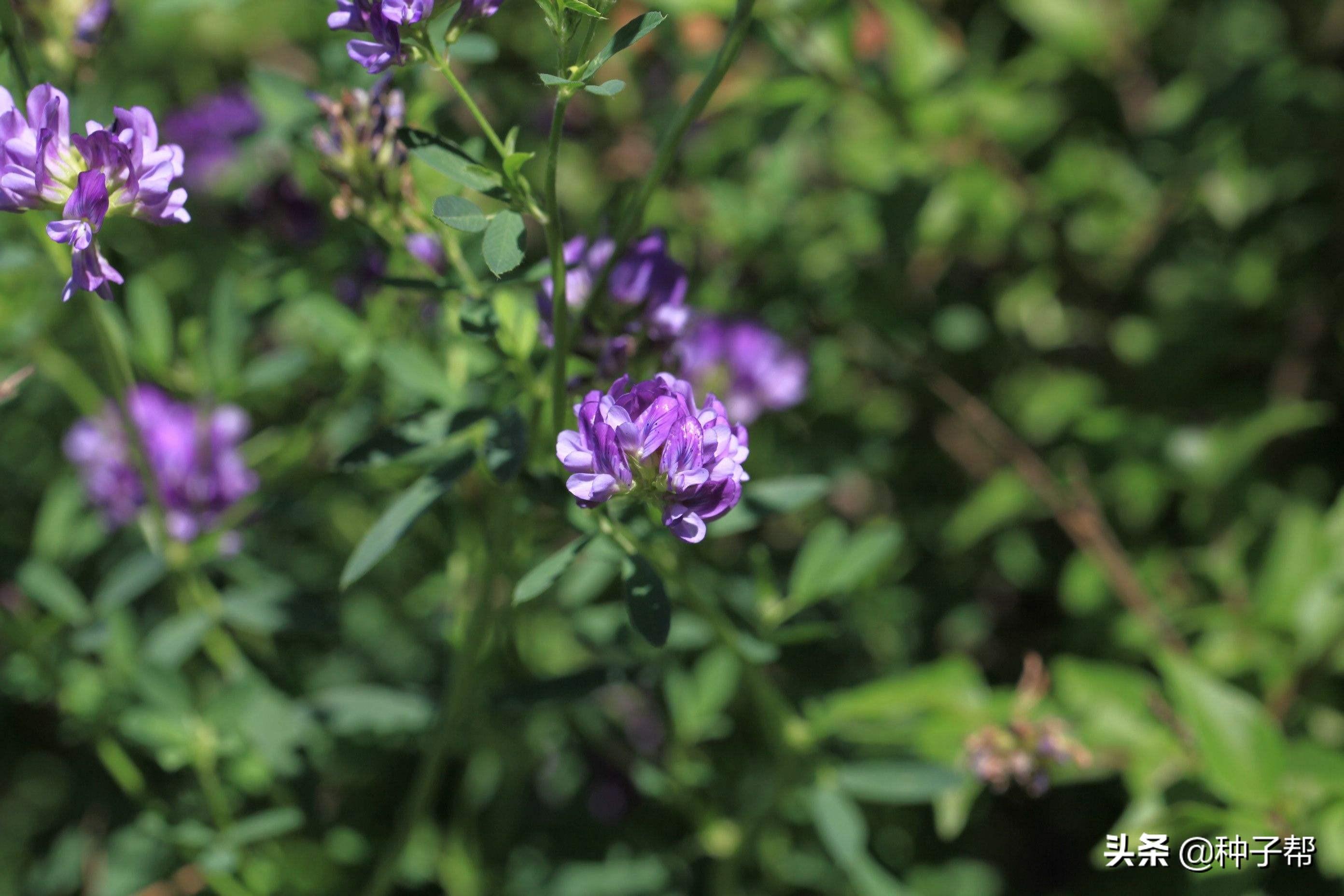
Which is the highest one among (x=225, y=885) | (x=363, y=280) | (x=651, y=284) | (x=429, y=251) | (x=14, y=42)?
(x=14, y=42)

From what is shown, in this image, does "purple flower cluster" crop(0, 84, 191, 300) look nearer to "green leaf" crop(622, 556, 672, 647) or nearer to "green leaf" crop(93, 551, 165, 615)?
"green leaf" crop(622, 556, 672, 647)

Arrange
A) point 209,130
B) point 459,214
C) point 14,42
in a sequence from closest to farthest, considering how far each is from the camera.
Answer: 1. point 459,214
2. point 14,42
3. point 209,130

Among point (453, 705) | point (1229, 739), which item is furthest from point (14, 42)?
point (1229, 739)

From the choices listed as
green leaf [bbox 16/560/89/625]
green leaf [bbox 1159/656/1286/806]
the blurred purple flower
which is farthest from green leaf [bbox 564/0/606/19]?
the blurred purple flower

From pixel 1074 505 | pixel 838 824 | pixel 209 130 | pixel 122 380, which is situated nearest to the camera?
pixel 122 380

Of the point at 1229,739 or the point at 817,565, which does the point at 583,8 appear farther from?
the point at 1229,739

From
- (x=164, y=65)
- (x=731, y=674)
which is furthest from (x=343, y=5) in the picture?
(x=164, y=65)

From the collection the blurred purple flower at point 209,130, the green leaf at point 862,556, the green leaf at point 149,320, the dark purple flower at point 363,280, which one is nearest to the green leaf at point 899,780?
the green leaf at point 862,556

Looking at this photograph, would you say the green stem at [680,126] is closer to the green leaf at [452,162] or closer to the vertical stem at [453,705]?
the green leaf at [452,162]
